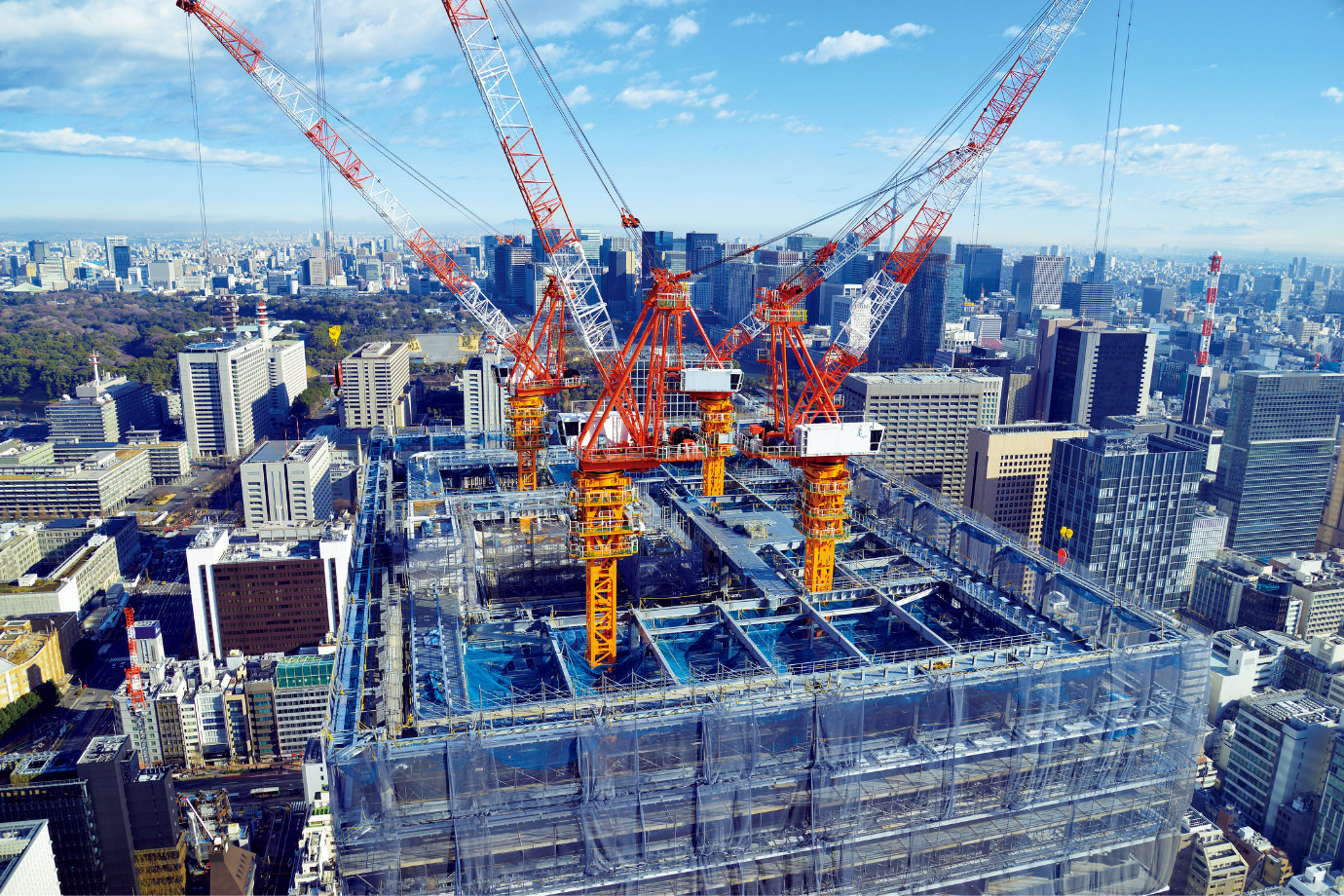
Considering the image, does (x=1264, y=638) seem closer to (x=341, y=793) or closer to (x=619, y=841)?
(x=619, y=841)

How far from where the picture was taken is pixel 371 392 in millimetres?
61219

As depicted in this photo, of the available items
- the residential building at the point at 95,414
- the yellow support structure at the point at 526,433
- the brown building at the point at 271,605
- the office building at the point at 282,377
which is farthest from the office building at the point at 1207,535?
the residential building at the point at 95,414

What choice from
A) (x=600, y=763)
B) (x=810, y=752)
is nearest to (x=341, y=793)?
(x=600, y=763)

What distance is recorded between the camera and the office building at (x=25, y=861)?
57.9 feet

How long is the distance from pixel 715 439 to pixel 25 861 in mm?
18649

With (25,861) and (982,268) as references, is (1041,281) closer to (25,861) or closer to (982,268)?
(982,268)

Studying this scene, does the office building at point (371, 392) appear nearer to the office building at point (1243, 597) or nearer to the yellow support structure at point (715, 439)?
the yellow support structure at point (715, 439)

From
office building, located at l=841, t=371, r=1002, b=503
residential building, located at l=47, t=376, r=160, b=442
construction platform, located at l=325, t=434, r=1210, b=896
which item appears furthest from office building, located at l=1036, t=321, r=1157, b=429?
residential building, located at l=47, t=376, r=160, b=442

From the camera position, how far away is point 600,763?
39.2 ft

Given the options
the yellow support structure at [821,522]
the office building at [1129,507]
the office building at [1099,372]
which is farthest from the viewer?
the office building at [1099,372]

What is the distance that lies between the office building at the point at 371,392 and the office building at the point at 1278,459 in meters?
53.7

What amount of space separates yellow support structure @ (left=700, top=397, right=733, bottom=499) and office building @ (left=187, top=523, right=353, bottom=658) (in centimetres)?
1761

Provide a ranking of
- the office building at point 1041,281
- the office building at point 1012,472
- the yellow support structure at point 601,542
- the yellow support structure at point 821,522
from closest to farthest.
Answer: the yellow support structure at point 601,542 → the yellow support structure at point 821,522 → the office building at point 1012,472 → the office building at point 1041,281

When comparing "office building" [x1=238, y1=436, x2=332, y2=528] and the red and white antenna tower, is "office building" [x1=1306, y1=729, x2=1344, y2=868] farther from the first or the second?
"office building" [x1=238, y1=436, x2=332, y2=528]
